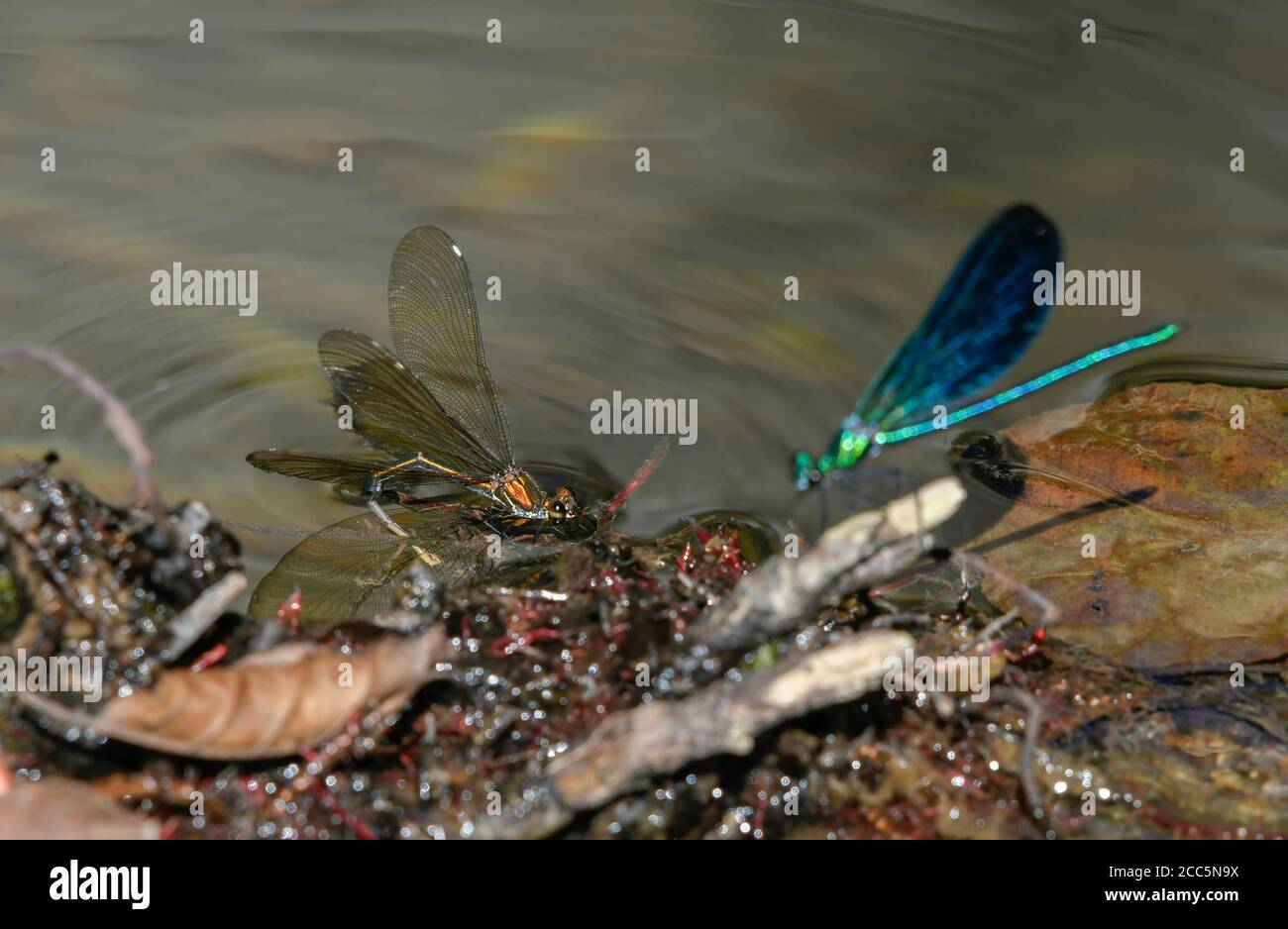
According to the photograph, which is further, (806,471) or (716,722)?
(806,471)

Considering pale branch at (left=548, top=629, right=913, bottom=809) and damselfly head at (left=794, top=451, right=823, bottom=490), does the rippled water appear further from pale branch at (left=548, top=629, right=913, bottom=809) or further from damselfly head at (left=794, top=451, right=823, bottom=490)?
pale branch at (left=548, top=629, right=913, bottom=809)

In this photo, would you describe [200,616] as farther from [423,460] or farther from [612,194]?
[612,194]

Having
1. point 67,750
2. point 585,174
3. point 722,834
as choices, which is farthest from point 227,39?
point 722,834

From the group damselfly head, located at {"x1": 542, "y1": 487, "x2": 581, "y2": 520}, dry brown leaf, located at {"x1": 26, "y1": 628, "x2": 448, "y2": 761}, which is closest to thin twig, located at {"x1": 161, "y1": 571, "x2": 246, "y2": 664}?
dry brown leaf, located at {"x1": 26, "y1": 628, "x2": 448, "y2": 761}

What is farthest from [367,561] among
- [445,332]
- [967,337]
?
[967,337]

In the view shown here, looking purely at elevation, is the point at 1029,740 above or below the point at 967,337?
below
